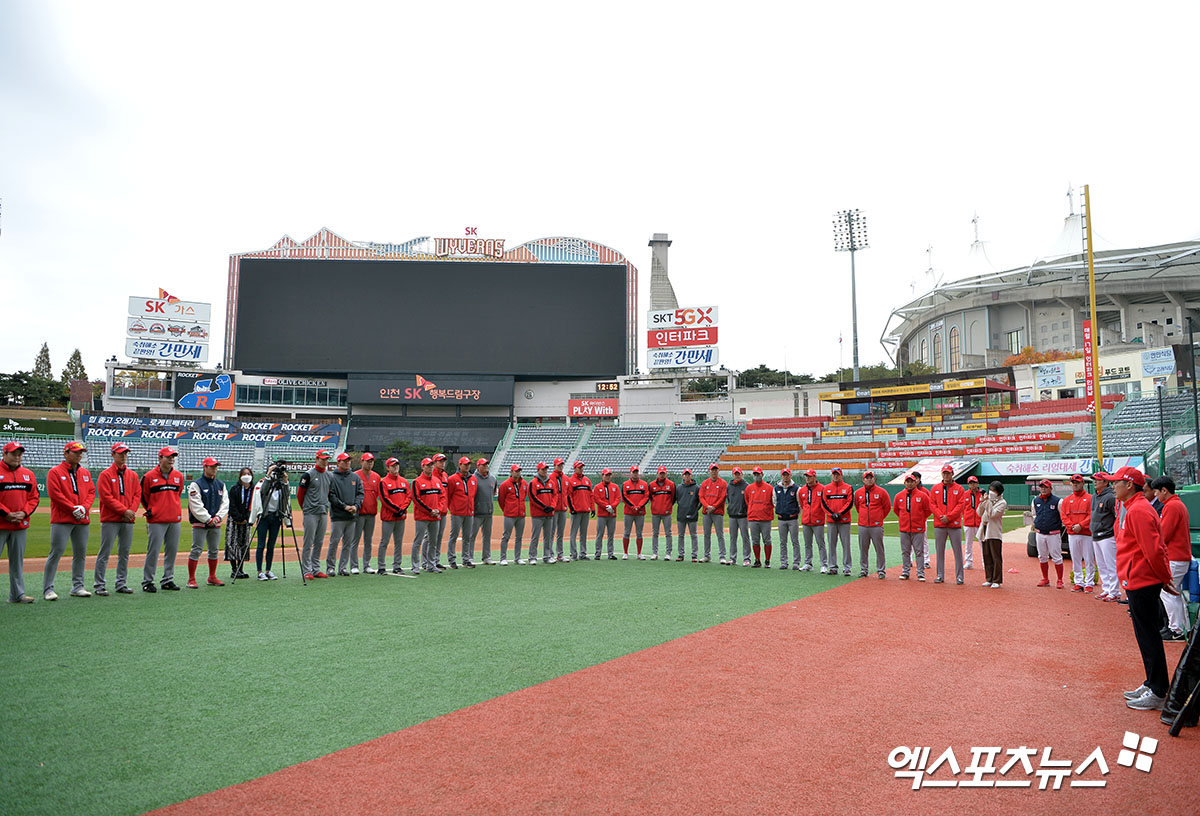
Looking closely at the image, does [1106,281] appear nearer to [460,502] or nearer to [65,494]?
[460,502]

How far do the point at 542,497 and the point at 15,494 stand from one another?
8.73m

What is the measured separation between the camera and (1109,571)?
1109 centimetres

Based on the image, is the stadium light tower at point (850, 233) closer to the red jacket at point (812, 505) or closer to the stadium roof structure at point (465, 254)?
the stadium roof structure at point (465, 254)

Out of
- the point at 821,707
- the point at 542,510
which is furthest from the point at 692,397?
the point at 821,707

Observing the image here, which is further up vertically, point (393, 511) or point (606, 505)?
point (393, 511)

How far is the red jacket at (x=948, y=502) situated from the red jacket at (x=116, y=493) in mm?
12345

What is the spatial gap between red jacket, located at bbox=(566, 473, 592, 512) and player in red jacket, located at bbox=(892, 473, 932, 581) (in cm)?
622

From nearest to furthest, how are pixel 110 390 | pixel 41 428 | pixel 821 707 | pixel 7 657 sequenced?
1. pixel 821 707
2. pixel 7 657
3. pixel 110 390
4. pixel 41 428

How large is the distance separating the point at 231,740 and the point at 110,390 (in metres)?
62.0

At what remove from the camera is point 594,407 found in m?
57.5

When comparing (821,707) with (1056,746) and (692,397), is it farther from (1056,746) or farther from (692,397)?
(692,397)

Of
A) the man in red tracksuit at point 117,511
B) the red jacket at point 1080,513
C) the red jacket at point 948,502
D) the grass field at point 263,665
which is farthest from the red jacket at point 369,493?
the red jacket at point 1080,513

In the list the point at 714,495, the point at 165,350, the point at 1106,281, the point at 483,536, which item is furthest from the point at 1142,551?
the point at 1106,281
